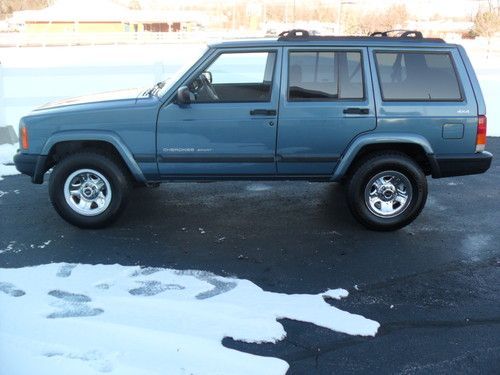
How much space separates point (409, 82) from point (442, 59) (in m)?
0.40

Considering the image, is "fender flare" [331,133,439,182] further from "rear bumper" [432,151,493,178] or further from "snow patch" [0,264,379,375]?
"snow patch" [0,264,379,375]

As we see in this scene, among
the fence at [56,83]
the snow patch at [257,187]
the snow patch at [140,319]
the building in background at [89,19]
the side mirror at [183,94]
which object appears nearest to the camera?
the snow patch at [140,319]

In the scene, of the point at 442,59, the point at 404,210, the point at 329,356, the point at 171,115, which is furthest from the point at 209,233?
the point at 442,59

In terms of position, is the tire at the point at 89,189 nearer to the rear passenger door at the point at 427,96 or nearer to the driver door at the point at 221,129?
the driver door at the point at 221,129

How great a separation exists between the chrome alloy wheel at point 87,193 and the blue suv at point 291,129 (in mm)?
10

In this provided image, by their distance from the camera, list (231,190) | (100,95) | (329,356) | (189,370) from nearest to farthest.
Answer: (189,370)
(329,356)
(100,95)
(231,190)

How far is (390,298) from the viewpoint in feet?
13.6

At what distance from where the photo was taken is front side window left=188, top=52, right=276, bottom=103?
17.5 feet

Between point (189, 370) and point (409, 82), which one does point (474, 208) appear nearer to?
point (409, 82)

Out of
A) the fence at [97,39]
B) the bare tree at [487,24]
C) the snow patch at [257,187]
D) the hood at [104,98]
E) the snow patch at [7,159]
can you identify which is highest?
the bare tree at [487,24]

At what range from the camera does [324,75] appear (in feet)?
17.7

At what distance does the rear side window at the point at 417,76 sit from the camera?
17.7 feet

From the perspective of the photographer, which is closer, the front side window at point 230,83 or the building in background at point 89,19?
the front side window at point 230,83

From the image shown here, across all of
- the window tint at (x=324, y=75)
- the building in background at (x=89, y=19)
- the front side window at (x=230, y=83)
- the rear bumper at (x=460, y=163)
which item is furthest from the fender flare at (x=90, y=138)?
the building in background at (x=89, y=19)
